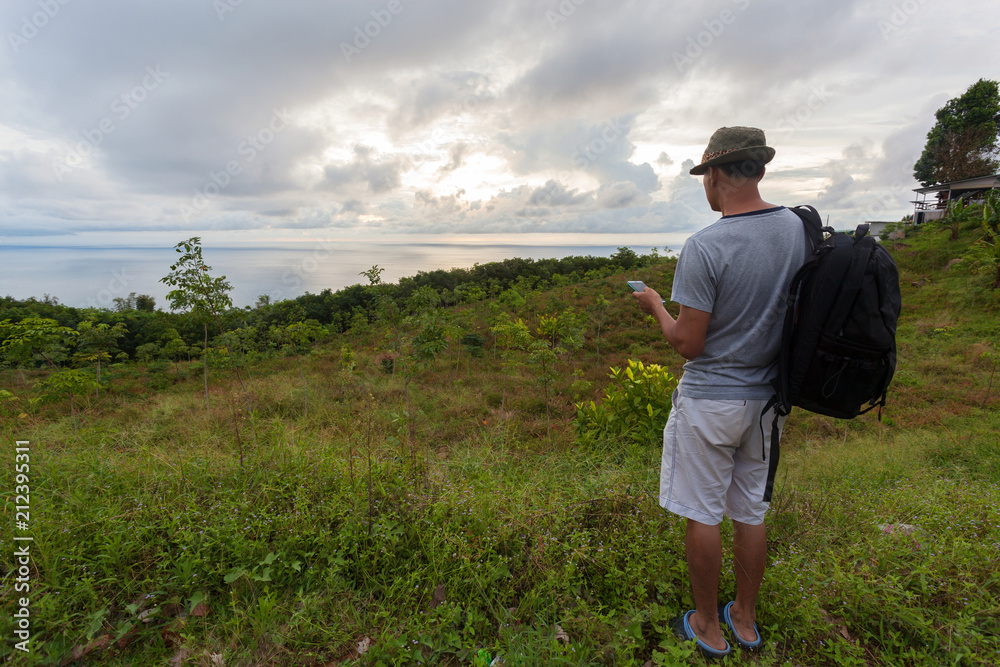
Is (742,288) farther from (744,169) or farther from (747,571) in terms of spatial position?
(747,571)

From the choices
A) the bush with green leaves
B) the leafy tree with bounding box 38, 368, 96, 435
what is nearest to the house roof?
the bush with green leaves

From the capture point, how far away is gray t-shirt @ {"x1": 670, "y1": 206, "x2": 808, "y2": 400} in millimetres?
1529

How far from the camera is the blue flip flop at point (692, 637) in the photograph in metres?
1.66

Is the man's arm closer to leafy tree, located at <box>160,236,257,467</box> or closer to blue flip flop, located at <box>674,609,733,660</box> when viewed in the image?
blue flip flop, located at <box>674,609,733,660</box>

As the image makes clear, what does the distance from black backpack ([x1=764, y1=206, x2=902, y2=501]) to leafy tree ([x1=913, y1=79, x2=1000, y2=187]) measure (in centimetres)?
3603

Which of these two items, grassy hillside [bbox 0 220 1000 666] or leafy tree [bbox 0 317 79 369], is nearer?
grassy hillside [bbox 0 220 1000 666]

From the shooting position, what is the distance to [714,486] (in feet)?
5.28

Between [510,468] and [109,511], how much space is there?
2370 millimetres

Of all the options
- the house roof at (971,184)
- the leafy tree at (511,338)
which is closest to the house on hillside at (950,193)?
the house roof at (971,184)

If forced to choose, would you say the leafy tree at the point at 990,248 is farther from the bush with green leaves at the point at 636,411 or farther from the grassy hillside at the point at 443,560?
the bush with green leaves at the point at 636,411

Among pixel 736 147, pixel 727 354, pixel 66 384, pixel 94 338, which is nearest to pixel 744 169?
pixel 736 147

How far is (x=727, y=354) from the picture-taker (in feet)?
5.16

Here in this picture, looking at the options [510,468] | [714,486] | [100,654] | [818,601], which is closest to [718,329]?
[714,486]

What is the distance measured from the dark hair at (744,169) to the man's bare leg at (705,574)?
4.41ft
